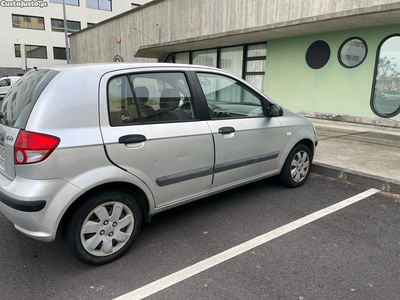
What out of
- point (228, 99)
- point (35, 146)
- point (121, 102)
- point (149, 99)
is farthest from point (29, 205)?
point (228, 99)

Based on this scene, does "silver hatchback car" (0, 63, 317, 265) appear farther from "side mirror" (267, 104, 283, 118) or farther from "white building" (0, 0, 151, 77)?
"white building" (0, 0, 151, 77)

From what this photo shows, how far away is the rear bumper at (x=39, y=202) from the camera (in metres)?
2.31

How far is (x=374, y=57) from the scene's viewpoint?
848 centimetres

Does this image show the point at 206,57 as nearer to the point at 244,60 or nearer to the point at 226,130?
the point at 244,60

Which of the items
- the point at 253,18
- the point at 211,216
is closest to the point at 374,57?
the point at 253,18

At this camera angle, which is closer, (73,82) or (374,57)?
(73,82)

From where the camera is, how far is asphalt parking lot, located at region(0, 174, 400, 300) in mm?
2357

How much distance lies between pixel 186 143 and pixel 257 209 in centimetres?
138

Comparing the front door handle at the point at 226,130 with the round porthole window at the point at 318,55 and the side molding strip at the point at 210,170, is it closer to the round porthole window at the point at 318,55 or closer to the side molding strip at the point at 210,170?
the side molding strip at the point at 210,170

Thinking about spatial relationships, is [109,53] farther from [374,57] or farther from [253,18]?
[374,57]

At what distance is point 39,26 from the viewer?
32438 millimetres

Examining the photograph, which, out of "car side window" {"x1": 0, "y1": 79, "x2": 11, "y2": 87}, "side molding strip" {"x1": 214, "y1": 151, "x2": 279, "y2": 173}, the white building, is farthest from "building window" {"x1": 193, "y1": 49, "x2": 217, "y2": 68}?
the white building

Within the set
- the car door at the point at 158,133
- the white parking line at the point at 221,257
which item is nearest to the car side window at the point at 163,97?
the car door at the point at 158,133

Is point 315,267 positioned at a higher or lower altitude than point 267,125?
lower
